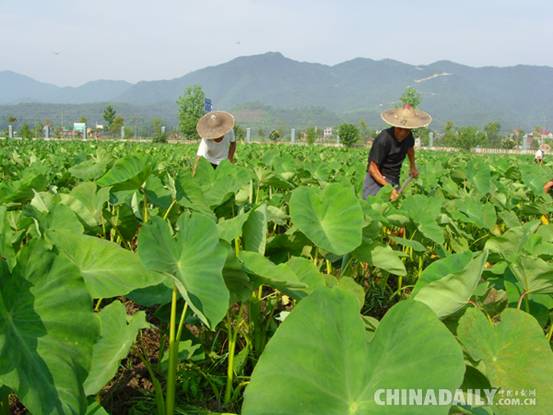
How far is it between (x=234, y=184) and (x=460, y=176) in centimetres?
310

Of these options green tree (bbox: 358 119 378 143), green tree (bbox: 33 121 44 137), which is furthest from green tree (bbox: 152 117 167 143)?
green tree (bbox: 358 119 378 143)

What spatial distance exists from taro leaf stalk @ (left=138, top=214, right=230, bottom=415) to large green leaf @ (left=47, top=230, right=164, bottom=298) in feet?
0.08

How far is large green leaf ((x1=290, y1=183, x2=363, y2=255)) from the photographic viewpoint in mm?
1482

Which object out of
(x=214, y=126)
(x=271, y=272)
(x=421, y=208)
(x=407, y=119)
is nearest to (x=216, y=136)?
(x=214, y=126)

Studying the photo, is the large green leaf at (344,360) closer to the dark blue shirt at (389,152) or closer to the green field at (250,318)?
the green field at (250,318)

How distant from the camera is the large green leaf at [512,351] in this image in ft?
3.21

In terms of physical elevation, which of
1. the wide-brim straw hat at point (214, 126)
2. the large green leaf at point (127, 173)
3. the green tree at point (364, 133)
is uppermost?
the wide-brim straw hat at point (214, 126)

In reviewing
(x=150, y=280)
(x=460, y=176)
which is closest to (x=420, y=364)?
(x=150, y=280)

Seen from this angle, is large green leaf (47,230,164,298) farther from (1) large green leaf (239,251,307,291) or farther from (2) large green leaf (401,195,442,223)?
(2) large green leaf (401,195,442,223)

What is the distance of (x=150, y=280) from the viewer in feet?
3.21

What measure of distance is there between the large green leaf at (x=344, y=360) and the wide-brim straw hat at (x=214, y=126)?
3.80 metres

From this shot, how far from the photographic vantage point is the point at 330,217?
5.30ft

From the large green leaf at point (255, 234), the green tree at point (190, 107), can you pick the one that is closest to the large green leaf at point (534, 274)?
the large green leaf at point (255, 234)

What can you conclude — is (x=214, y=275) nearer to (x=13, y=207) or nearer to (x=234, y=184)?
(x=234, y=184)
